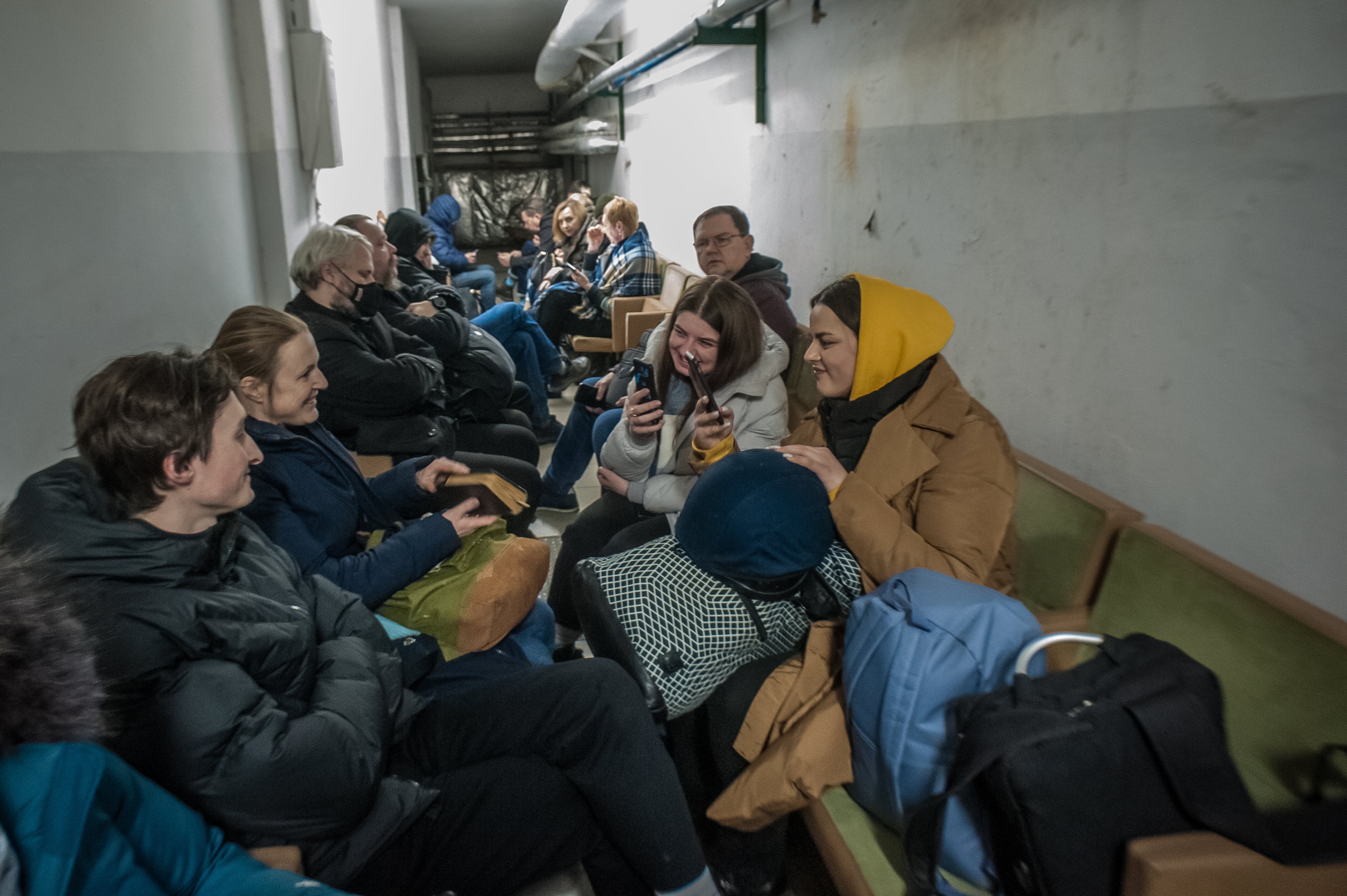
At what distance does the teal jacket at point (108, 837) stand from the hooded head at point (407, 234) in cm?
398

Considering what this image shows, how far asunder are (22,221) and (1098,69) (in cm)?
236

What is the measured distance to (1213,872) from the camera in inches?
36.1

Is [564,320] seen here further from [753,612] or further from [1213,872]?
[1213,872]

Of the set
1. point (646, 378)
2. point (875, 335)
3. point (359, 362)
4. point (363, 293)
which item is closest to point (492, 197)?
point (363, 293)

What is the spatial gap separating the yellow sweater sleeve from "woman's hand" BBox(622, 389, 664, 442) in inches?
6.2

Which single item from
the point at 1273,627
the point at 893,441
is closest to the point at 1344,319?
the point at 1273,627

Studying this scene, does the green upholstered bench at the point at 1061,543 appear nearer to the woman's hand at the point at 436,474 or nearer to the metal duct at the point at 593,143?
the woman's hand at the point at 436,474

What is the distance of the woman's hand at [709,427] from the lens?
2.18m

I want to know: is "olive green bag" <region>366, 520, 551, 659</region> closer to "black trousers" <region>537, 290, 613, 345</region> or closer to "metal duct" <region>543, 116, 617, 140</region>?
"black trousers" <region>537, 290, 613, 345</region>

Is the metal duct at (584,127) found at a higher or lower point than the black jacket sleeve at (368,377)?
higher

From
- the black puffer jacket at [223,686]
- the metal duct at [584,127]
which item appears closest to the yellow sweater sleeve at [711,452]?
the black puffer jacket at [223,686]

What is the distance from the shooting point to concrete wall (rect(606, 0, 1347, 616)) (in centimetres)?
142

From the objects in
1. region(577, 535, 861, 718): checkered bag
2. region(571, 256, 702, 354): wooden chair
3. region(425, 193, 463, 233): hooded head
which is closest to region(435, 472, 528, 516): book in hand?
region(577, 535, 861, 718): checkered bag

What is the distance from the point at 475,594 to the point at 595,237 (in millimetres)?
5374
